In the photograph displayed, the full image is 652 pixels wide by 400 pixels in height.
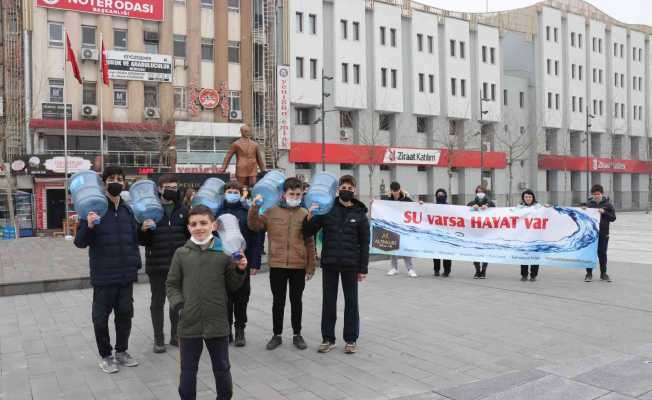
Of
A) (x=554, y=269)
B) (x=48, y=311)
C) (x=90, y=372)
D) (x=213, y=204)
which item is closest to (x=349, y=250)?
(x=213, y=204)

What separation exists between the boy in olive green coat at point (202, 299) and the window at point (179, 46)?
35.5 m

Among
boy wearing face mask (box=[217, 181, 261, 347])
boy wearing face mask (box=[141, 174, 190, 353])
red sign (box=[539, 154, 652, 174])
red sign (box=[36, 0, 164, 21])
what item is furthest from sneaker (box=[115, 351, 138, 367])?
red sign (box=[539, 154, 652, 174])

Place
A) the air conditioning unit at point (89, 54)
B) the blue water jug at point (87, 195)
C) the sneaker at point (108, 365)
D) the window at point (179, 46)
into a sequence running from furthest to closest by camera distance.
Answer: the window at point (179, 46) < the air conditioning unit at point (89, 54) < the sneaker at point (108, 365) < the blue water jug at point (87, 195)

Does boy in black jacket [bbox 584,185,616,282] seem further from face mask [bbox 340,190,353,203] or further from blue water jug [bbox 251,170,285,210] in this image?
blue water jug [bbox 251,170,285,210]

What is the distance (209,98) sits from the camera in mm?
37781

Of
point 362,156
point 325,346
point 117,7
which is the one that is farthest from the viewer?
point 362,156

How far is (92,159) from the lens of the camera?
33406 mm

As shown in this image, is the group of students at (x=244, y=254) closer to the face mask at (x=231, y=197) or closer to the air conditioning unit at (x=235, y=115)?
the face mask at (x=231, y=197)

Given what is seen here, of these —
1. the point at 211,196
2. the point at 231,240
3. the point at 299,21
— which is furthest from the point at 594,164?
the point at 231,240

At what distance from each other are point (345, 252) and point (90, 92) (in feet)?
109

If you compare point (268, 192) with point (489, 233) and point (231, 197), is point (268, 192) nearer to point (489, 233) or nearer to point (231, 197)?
point (231, 197)

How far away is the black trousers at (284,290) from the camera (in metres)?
6.53

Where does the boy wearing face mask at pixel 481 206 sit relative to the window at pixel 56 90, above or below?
below

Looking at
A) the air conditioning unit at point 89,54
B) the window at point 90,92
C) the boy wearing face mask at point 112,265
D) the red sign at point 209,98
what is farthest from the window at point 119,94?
the boy wearing face mask at point 112,265
